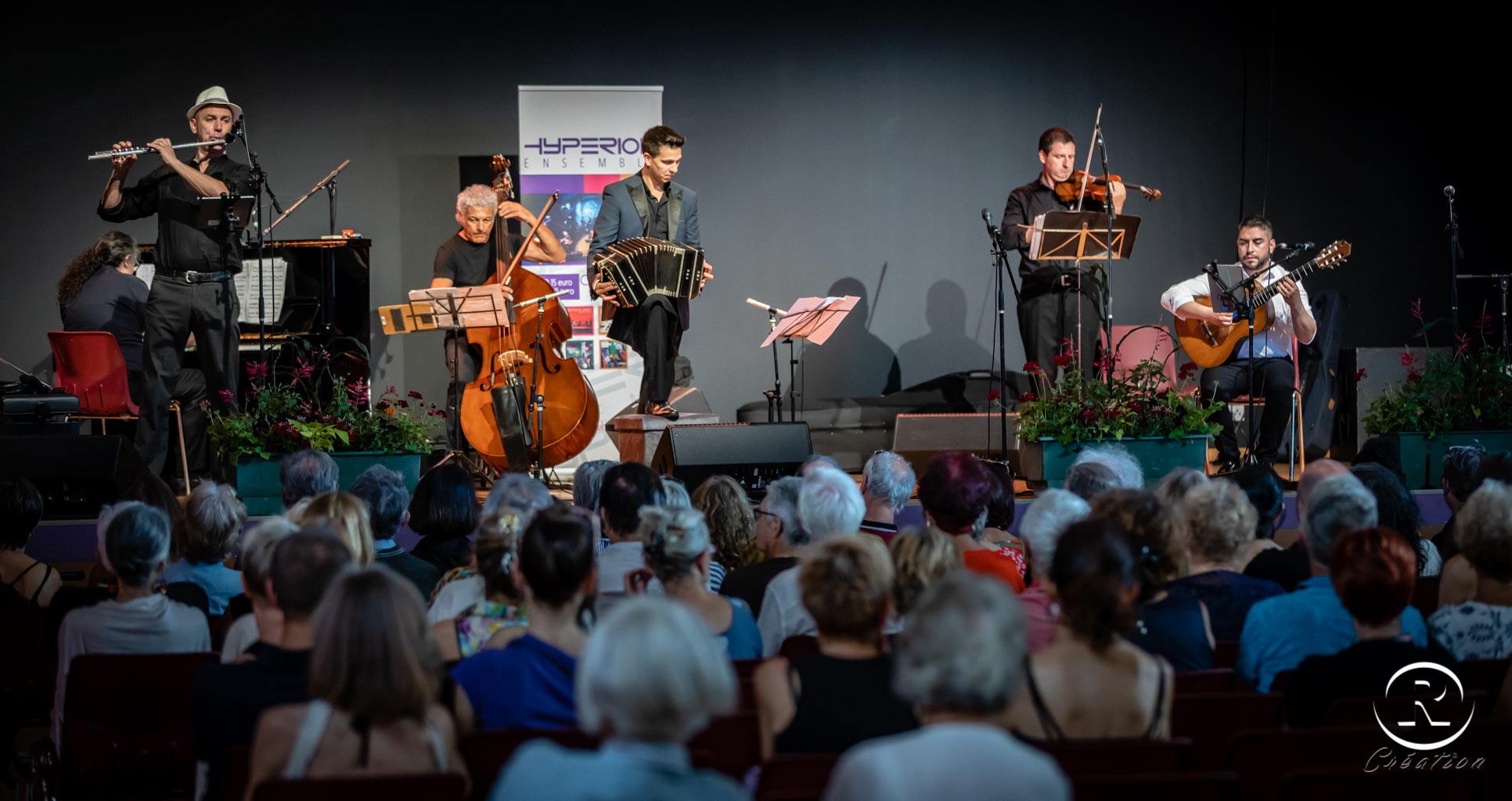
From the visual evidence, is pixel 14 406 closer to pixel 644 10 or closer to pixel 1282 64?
pixel 644 10

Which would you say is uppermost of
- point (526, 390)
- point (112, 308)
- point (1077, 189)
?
point (1077, 189)

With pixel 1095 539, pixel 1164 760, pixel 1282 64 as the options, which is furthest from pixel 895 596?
pixel 1282 64

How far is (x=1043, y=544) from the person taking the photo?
296cm

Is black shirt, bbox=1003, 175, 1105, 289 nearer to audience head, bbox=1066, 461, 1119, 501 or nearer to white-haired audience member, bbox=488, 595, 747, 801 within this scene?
audience head, bbox=1066, 461, 1119, 501

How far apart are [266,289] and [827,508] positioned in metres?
5.31

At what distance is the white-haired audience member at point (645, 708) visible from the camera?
1.55 metres

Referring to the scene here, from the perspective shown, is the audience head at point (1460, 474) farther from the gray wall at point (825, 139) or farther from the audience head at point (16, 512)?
the gray wall at point (825, 139)

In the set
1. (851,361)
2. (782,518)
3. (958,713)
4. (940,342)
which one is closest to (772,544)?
(782,518)

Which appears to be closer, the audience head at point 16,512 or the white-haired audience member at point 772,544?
the white-haired audience member at point 772,544

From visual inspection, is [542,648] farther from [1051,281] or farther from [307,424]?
[1051,281]

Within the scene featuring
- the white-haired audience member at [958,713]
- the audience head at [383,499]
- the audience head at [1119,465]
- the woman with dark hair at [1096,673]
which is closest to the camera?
the white-haired audience member at [958,713]

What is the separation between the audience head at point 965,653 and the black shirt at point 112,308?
21.4 ft

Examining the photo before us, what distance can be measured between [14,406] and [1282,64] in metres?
8.52

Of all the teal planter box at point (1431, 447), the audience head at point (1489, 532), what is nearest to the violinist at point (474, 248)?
the teal planter box at point (1431, 447)
